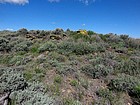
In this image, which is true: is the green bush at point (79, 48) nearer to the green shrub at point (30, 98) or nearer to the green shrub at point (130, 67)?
the green shrub at point (130, 67)

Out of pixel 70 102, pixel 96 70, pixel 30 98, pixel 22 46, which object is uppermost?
pixel 22 46

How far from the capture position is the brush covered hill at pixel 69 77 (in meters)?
5.96

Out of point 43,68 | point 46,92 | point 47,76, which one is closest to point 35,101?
point 46,92

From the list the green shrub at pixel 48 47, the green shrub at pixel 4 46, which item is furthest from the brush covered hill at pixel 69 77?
the green shrub at pixel 4 46

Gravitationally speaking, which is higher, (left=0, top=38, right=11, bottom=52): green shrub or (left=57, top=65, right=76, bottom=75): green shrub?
(left=0, top=38, right=11, bottom=52): green shrub

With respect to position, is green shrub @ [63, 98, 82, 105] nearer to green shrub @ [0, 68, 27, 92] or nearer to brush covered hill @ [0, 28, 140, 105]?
brush covered hill @ [0, 28, 140, 105]

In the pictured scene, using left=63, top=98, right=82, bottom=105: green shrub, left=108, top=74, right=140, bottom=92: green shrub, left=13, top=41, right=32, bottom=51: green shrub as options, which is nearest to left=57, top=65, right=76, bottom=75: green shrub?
left=108, top=74, right=140, bottom=92: green shrub

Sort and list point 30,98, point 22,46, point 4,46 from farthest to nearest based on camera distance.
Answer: point 4,46, point 22,46, point 30,98

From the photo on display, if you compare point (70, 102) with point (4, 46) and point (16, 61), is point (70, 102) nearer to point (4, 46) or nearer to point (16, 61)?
point (16, 61)

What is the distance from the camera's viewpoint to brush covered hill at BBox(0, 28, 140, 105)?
5963 millimetres

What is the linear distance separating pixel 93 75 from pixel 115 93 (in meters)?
1.51

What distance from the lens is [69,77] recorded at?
25.9ft

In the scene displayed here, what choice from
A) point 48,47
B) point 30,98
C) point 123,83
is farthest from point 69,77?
point 48,47

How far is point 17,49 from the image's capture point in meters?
12.3
